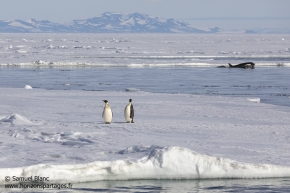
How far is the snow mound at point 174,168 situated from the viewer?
7.25 m

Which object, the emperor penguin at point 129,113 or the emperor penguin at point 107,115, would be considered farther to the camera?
the emperor penguin at point 129,113

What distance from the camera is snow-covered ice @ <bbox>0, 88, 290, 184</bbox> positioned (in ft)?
24.1

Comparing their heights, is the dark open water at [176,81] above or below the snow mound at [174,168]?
above

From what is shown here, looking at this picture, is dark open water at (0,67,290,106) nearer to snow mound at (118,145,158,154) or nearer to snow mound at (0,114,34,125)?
snow mound at (0,114,34,125)

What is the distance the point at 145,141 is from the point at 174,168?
1.38m

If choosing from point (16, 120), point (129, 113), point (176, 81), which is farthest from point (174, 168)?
→ point (176, 81)

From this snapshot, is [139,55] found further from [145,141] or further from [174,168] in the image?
[174,168]

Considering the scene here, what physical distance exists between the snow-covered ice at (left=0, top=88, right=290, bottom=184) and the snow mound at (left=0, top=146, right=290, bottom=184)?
12 mm

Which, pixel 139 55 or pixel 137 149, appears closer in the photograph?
pixel 137 149

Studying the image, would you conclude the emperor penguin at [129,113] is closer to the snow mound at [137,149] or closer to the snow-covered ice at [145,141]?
the snow-covered ice at [145,141]

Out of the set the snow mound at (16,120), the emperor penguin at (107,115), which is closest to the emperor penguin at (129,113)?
the emperor penguin at (107,115)

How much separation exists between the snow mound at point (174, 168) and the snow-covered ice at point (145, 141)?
0.01m

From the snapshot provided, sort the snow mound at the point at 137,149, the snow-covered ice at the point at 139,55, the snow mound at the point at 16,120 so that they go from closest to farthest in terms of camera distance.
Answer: the snow mound at the point at 137,149
the snow mound at the point at 16,120
the snow-covered ice at the point at 139,55

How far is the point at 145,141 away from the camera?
8805mm
